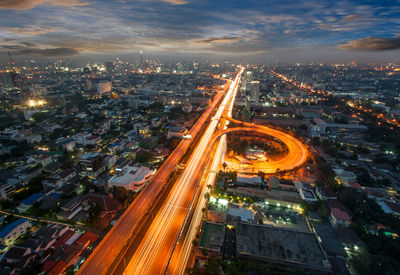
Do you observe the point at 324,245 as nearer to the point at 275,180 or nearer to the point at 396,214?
the point at 275,180

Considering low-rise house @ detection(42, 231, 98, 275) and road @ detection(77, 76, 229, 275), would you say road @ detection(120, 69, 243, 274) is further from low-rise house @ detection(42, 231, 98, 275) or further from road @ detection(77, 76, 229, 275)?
low-rise house @ detection(42, 231, 98, 275)

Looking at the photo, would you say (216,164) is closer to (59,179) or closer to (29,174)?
(59,179)

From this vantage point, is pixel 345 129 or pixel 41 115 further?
pixel 41 115

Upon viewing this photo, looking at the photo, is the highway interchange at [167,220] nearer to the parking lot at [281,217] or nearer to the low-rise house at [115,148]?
the parking lot at [281,217]

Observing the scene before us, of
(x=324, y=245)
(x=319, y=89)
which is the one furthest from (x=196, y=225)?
(x=319, y=89)

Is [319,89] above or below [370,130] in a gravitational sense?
above

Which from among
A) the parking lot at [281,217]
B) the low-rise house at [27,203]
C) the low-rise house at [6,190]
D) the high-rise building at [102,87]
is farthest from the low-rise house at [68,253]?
the high-rise building at [102,87]
